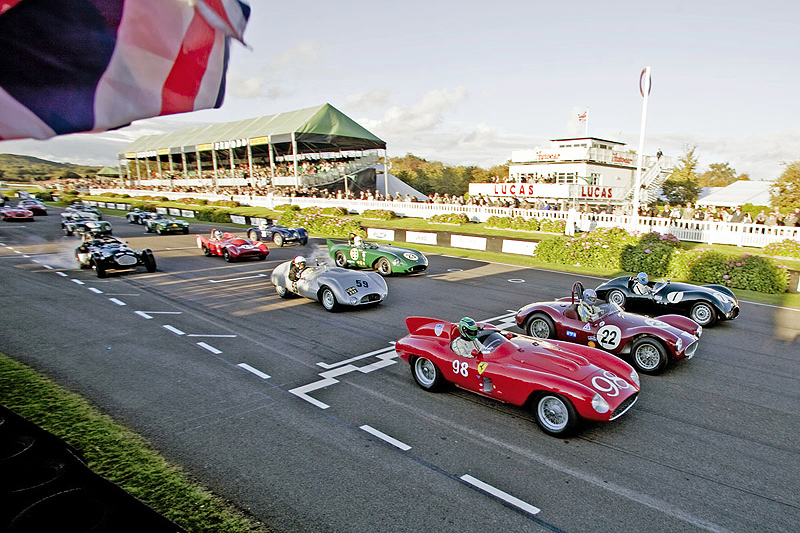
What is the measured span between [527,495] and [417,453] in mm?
1380

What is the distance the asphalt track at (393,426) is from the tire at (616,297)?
6.76 feet

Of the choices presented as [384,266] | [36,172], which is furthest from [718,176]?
[36,172]

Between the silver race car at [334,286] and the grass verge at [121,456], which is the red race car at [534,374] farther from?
the silver race car at [334,286]

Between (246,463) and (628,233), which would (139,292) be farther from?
(628,233)

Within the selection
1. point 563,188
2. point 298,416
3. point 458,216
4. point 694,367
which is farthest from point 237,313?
point 563,188

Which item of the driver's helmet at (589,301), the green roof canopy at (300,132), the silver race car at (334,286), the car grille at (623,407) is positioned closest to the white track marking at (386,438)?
the car grille at (623,407)

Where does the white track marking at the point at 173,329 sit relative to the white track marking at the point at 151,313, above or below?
below

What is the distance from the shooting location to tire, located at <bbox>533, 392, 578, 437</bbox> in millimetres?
6109

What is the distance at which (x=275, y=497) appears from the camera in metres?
4.94

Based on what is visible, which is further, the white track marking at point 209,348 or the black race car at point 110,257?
the black race car at point 110,257

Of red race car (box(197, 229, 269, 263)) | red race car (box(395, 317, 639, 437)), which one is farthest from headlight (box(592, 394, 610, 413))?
red race car (box(197, 229, 269, 263))

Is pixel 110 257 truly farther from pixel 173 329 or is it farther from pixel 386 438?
pixel 386 438

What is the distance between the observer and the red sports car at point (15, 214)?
36.8 metres

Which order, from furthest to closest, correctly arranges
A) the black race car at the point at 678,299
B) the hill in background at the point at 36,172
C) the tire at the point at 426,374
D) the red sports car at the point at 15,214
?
the hill in background at the point at 36,172
the red sports car at the point at 15,214
the black race car at the point at 678,299
the tire at the point at 426,374
